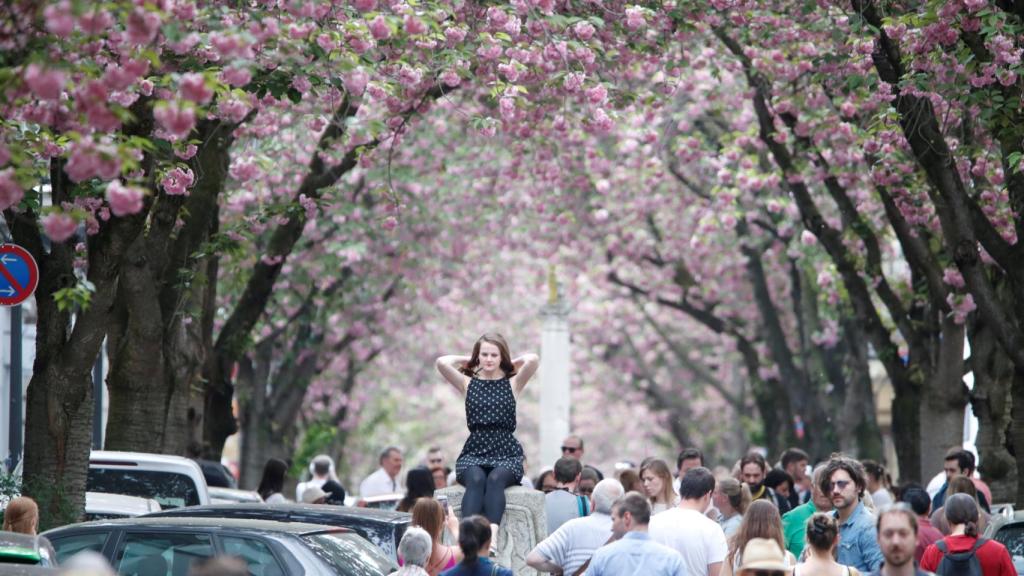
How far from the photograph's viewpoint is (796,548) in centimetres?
1149

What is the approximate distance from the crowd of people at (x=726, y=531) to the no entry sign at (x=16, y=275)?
138 inches

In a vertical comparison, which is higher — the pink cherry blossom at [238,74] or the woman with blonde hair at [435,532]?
the pink cherry blossom at [238,74]

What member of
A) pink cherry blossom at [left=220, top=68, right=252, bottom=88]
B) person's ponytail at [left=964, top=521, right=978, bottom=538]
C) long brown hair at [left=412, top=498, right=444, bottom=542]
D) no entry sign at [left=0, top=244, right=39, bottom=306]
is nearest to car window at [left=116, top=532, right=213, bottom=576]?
long brown hair at [left=412, top=498, right=444, bottom=542]

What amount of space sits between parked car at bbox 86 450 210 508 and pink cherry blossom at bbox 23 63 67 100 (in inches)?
305

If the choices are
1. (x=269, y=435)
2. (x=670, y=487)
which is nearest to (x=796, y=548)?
(x=670, y=487)

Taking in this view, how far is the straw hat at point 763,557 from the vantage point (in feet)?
26.2

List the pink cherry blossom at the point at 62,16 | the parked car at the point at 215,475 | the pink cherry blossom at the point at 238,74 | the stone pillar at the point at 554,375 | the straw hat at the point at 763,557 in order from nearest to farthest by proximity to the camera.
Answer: the pink cherry blossom at the point at 62,16 → the pink cherry blossom at the point at 238,74 → the straw hat at the point at 763,557 → the parked car at the point at 215,475 → the stone pillar at the point at 554,375

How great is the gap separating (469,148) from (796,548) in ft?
49.4

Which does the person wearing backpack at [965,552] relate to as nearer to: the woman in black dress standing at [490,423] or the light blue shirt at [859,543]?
the light blue shirt at [859,543]

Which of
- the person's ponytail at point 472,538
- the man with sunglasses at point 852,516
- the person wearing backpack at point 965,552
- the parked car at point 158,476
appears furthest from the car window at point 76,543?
the person wearing backpack at point 965,552

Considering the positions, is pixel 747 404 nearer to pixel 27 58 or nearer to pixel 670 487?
pixel 670 487

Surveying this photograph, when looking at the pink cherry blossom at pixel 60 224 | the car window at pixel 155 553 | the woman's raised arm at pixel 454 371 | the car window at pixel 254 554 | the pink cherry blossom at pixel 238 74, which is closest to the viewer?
the pink cherry blossom at pixel 60 224

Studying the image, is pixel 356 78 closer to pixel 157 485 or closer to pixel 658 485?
pixel 658 485

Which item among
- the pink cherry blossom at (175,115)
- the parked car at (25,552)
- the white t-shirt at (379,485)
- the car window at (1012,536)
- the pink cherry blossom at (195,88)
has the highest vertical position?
the pink cherry blossom at (195,88)
